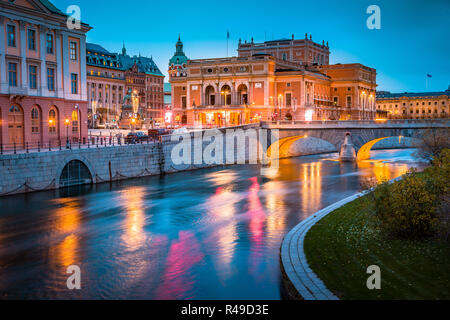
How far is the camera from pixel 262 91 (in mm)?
108625

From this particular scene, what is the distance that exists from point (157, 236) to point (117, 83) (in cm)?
13042

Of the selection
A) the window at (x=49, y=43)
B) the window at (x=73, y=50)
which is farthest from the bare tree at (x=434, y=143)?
the window at (x=49, y=43)

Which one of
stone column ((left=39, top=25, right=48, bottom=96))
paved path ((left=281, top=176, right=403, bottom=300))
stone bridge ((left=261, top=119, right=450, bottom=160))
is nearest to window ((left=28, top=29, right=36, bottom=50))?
stone column ((left=39, top=25, right=48, bottom=96))

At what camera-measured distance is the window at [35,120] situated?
170 feet

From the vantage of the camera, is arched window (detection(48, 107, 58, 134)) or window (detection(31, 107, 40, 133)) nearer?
window (detection(31, 107, 40, 133))

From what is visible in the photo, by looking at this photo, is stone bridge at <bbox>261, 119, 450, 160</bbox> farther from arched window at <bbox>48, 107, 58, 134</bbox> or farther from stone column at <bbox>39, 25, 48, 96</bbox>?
stone column at <bbox>39, 25, 48, 96</bbox>

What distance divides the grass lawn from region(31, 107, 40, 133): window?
3755 centimetres

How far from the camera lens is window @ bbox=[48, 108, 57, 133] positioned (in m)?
53.7

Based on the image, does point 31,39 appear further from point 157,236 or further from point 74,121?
point 157,236

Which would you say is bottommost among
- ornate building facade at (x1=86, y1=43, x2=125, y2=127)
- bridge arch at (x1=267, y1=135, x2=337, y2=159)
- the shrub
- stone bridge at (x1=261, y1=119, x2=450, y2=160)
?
the shrub

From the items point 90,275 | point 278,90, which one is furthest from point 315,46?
point 90,275

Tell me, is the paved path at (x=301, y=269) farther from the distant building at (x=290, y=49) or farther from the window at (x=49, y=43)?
the distant building at (x=290, y=49)

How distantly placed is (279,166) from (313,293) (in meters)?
52.7

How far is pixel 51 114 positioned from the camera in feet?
177
